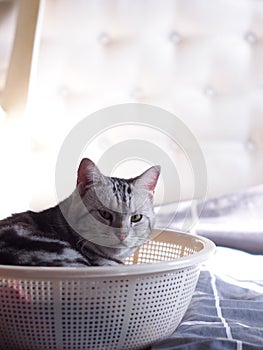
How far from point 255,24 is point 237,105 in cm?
30

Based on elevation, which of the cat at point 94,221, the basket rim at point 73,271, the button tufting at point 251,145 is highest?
the button tufting at point 251,145

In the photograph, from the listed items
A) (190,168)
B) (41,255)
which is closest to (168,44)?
(190,168)

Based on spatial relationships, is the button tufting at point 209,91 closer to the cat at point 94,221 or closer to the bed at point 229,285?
the bed at point 229,285

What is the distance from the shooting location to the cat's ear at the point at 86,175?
1.01 meters

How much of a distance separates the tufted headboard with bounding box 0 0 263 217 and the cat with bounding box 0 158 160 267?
599 mm

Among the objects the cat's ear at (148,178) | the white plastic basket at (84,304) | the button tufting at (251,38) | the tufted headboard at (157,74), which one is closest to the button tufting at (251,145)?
the tufted headboard at (157,74)

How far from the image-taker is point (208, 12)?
1.79 m

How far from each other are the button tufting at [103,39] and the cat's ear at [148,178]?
30.5 inches

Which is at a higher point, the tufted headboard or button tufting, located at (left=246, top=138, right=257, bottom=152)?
the tufted headboard

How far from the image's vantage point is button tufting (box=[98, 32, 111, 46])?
1.72 m

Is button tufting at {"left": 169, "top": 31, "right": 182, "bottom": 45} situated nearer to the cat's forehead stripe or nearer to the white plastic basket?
the cat's forehead stripe

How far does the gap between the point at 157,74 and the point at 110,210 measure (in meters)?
0.89

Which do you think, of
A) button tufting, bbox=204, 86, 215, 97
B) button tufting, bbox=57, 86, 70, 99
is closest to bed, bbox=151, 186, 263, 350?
button tufting, bbox=204, 86, 215, 97

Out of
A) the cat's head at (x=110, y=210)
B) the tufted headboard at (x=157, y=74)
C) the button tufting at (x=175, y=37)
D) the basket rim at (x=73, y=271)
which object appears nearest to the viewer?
the basket rim at (x=73, y=271)
